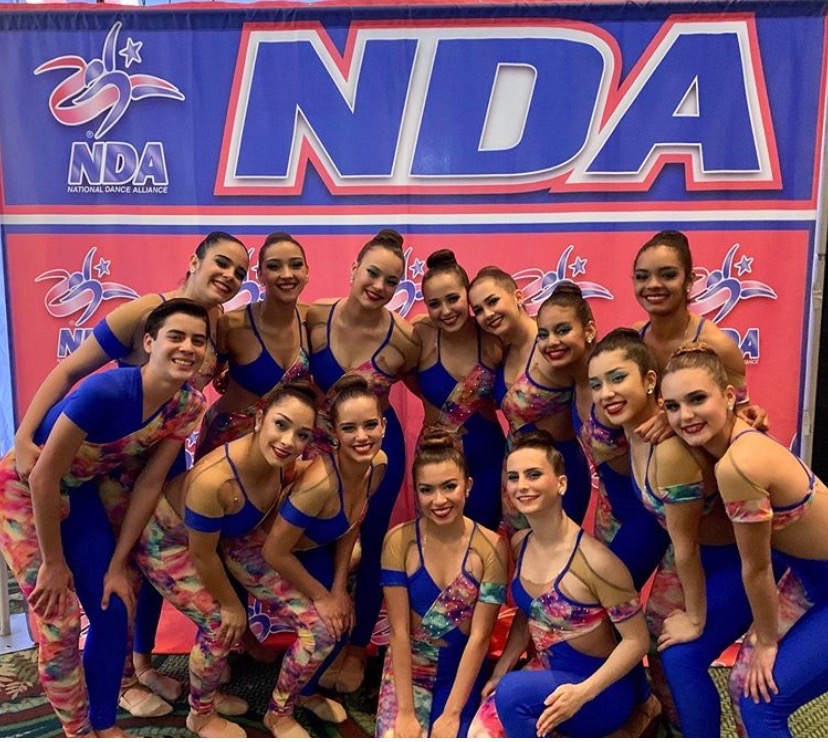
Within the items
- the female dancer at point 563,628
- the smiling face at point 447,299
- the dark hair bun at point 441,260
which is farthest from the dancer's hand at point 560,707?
the dark hair bun at point 441,260

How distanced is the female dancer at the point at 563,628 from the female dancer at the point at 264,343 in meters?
0.95

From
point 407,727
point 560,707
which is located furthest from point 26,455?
point 560,707

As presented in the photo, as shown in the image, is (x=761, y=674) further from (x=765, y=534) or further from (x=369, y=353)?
(x=369, y=353)

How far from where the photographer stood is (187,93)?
10.4ft

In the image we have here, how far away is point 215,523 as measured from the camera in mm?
2373

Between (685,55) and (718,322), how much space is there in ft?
3.63

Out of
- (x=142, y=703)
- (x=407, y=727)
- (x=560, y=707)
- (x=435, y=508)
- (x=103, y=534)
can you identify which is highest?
(x=435, y=508)

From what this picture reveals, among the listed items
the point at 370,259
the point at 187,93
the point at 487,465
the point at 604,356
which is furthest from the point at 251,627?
the point at 187,93

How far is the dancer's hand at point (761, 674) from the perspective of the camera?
6.86 feet

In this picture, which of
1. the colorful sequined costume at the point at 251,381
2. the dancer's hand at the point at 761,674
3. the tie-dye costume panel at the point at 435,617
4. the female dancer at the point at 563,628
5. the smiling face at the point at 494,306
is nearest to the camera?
the dancer's hand at the point at 761,674

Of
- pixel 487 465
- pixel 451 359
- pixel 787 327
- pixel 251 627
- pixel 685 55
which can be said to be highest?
pixel 685 55

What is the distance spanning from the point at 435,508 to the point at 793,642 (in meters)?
1.08

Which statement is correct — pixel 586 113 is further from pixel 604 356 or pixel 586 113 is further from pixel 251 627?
pixel 251 627

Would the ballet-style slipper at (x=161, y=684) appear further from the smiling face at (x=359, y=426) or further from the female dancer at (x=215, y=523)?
the smiling face at (x=359, y=426)
